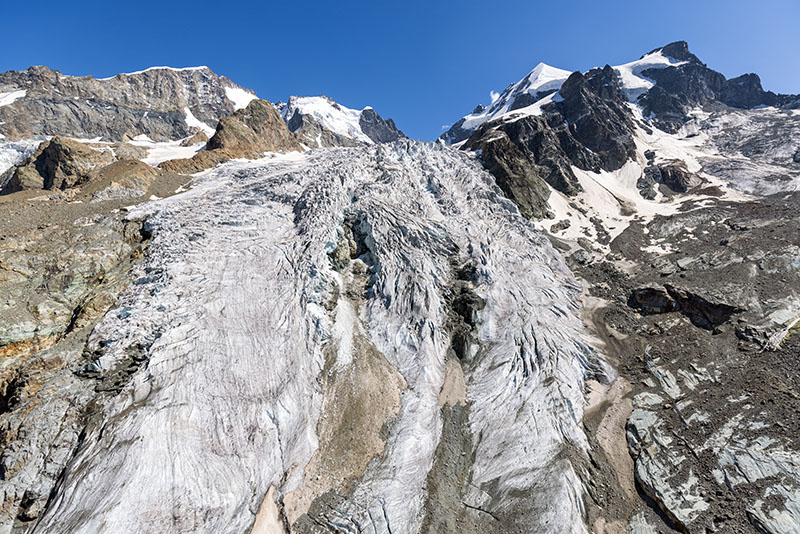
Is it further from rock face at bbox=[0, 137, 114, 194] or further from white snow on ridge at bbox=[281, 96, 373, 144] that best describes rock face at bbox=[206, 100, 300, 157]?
white snow on ridge at bbox=[281, 96, 373, 144]

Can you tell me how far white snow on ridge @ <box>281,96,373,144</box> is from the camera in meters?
149

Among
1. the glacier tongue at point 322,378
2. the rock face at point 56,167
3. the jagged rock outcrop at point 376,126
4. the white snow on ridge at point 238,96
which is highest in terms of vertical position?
the jagged rock outcrop at point 376,126

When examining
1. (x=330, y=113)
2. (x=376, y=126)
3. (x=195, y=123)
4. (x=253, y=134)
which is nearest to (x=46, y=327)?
(x=253, y=134)

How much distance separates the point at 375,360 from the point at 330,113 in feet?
545

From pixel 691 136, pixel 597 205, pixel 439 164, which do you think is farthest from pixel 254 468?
pixel 691 136

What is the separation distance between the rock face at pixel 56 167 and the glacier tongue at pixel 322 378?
64.3ft

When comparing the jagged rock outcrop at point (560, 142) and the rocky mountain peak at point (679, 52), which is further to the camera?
the rocky mountain peak at point (679, 52)

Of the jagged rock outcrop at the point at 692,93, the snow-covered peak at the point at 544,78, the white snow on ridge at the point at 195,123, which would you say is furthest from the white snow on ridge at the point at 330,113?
the jagged rock outcrop at the point at 692,93

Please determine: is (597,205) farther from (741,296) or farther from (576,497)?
(576,497)

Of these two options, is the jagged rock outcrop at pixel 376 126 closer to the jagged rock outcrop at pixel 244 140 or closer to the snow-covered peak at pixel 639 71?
the jagged rock outcrop at pixel 244 140

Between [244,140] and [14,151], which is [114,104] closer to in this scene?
[14,151]

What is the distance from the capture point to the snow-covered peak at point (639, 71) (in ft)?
408

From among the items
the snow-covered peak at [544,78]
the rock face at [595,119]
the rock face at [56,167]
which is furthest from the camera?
the snow-covered peak at [544,78]

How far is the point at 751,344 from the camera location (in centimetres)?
2164
